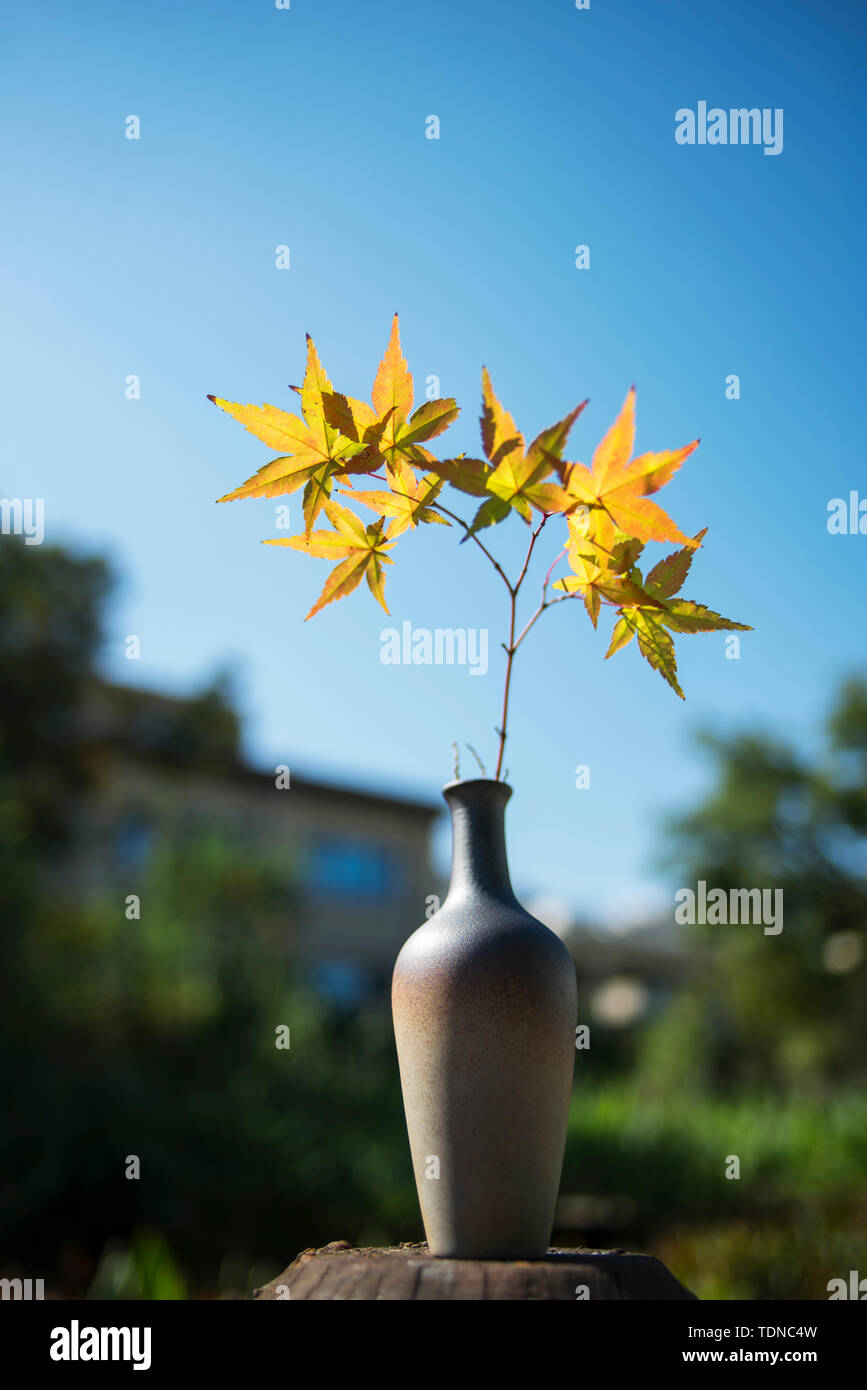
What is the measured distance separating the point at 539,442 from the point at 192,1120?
343 inches

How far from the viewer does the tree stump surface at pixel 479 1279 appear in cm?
150

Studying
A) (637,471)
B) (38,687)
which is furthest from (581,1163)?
(38,687)

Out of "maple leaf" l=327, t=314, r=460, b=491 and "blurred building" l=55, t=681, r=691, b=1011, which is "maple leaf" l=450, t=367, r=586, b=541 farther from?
"blurred building" l=55, t=681, r=691, b=1011

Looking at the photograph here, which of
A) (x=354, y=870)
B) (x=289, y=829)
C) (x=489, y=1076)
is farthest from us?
(x=354, y=870)

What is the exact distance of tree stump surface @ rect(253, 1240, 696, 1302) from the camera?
150cm

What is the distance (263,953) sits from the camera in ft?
36.3

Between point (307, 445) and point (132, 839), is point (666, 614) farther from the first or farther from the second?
point (132, 839)

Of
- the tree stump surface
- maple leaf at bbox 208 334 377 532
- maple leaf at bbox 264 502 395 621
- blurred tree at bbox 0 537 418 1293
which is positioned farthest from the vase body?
blurred tree at bbox 0 537 418 1293

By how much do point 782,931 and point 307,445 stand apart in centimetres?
1831

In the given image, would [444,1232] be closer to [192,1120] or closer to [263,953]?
[192,1120]

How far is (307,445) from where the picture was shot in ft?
6.04

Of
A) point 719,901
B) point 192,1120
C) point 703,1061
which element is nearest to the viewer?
point 192,1120

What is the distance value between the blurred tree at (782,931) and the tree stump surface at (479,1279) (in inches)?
691

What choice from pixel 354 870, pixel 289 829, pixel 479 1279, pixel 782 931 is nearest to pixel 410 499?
pixel 479 1279
